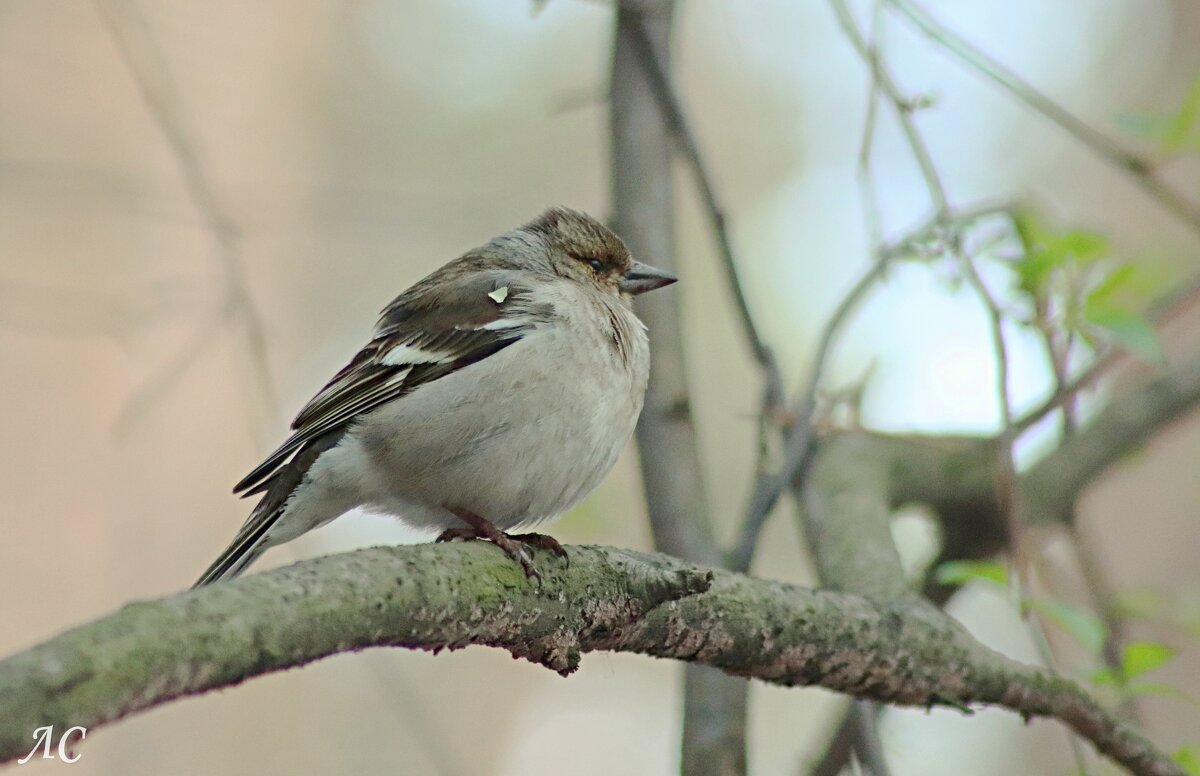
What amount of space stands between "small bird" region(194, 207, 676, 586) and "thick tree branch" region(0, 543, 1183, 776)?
784 millimetres

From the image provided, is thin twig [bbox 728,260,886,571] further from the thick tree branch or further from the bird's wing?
the bird's wing

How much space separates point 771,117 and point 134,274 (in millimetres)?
6871

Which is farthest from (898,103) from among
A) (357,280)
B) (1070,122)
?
(357,280)

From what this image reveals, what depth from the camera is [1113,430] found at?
5.07 meters

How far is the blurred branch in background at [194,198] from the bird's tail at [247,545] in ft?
1.12

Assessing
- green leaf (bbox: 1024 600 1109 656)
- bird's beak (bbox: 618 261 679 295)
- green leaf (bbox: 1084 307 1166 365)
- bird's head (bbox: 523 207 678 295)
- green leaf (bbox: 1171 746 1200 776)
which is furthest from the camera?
bird's head (bbox: 523 207 678 295)

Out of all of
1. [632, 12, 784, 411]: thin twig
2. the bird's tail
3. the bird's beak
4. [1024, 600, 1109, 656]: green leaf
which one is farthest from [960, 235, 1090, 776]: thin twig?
the bird's tail

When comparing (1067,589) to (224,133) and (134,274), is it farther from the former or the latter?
(224,133)

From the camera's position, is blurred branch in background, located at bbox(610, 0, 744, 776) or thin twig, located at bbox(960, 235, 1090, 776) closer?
thin twig, located at bbox(960, 235, 1090, 776)

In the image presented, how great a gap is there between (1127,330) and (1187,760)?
4.15 feet

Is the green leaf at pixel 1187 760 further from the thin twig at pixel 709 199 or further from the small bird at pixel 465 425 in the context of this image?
the small bird at pixel 465 425

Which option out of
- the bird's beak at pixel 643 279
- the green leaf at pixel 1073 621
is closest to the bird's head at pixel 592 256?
the bird's beak at pixel 643 279

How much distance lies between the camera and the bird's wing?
3854mm

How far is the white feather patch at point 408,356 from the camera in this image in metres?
4.00
